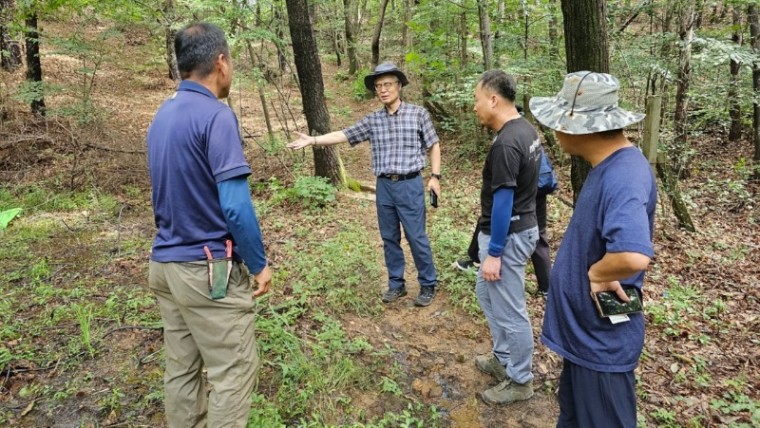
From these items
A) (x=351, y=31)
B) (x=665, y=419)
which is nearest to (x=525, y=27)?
(x=665, y=419)

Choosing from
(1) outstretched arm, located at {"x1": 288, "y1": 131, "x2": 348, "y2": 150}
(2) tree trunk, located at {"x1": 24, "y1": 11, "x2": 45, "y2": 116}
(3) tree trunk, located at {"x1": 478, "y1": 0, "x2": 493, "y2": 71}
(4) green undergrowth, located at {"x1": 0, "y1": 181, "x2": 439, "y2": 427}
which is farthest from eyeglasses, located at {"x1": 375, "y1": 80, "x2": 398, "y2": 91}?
(2) tree trunk, located at {"x1": 24, "y1": 11, "x2": 45, "y2": 116}

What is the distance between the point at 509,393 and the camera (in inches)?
128

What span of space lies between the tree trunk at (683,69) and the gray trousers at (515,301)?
5.11 metres

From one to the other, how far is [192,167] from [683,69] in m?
7.66

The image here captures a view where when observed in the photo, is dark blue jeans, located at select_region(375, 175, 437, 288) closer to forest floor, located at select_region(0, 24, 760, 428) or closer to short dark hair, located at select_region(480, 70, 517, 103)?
forest floor, located at select_region(0, 24, 760, 428)

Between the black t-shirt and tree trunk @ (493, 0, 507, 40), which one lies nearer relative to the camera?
the black t-shirt

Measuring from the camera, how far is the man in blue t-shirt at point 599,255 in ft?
5.99

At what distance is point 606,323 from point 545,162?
2.34 metres

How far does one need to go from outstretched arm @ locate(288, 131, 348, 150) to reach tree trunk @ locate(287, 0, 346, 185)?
3.15 meters

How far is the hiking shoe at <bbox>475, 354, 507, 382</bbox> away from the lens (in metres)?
3.45

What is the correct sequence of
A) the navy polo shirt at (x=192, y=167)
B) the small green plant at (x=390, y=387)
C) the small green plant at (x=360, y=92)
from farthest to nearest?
the small green plant at (x=360, y=92) < the small green plant at (x=390, y=387) < the navy polo shirt at (x=192, y=167)

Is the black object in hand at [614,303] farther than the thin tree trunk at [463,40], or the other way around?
the thin tree trunk at [463,40]

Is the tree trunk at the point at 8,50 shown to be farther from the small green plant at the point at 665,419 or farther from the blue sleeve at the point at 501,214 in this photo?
the small green plant at the point at 665,419

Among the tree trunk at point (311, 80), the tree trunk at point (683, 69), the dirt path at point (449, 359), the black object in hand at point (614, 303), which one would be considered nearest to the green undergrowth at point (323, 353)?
the dirt path at point (449, 359)
